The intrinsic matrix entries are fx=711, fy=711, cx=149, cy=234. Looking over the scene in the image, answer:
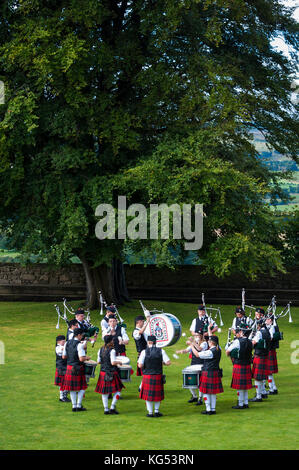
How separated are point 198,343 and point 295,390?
314cm

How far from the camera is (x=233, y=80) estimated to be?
27.6m

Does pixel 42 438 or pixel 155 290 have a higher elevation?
pixel 155 290

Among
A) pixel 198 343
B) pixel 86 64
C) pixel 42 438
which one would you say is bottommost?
pixel 42 438

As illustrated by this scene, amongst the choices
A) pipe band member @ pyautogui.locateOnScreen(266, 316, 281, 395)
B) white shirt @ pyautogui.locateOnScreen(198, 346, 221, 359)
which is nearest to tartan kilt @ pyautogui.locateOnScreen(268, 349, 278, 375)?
pipe band member @ pyautogui.locateOnScreen(266, 316, 281, 395)

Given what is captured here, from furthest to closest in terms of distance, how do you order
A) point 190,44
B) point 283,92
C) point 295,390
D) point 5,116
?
point 283,92 → point 190,44 → point 5,116 → point 295,390

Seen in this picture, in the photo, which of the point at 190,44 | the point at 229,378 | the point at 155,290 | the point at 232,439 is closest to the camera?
the point at 232,439

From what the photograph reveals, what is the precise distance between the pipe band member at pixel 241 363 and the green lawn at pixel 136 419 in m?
0.28

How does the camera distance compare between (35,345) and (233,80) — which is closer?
(35,345)

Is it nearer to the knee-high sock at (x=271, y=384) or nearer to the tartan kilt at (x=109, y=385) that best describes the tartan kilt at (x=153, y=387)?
the tartan kilt at (x=109, y=385)

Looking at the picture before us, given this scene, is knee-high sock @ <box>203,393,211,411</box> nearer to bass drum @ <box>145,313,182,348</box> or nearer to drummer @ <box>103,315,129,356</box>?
bass drum @ <box>145,313,182,348</box>

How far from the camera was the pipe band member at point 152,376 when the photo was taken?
1216cm

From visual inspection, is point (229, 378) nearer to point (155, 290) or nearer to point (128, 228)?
point (128, 228)

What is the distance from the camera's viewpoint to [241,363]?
42.9 feet

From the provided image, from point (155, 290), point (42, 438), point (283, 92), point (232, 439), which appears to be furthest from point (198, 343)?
point (155, 290)
